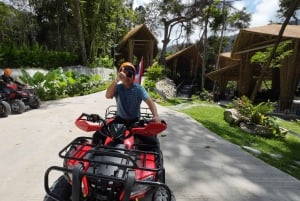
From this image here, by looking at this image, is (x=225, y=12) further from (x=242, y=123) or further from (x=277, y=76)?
(x=242, y=123)

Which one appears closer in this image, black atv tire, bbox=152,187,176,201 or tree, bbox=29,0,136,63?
black atv tire, bbox=152,187,176,201

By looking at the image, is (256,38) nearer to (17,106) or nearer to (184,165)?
(17,106)

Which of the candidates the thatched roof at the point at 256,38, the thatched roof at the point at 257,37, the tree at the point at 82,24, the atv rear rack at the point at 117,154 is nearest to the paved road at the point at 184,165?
the atv rear rack at the point at 117,154

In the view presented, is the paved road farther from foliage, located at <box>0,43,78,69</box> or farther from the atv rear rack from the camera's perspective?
foliage, located at <box>0,43,78,69</box>

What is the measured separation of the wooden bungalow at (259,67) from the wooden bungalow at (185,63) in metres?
8.19

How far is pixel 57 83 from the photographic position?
38.1 ft

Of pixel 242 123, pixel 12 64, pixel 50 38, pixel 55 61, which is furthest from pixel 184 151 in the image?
pixel 50 38

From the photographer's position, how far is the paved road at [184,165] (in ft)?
11.6

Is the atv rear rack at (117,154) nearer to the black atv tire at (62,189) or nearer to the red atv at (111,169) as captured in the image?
the red atv at (111,169)

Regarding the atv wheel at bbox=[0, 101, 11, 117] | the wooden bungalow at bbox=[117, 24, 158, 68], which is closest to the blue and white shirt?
the atv wheel at bbox=[0, 101, 11, 117]

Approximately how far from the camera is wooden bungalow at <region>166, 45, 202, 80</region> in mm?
30312

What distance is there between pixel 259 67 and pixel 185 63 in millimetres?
13443

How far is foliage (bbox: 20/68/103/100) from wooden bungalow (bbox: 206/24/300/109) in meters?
9.91

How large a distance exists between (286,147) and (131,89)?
5.75 meters
